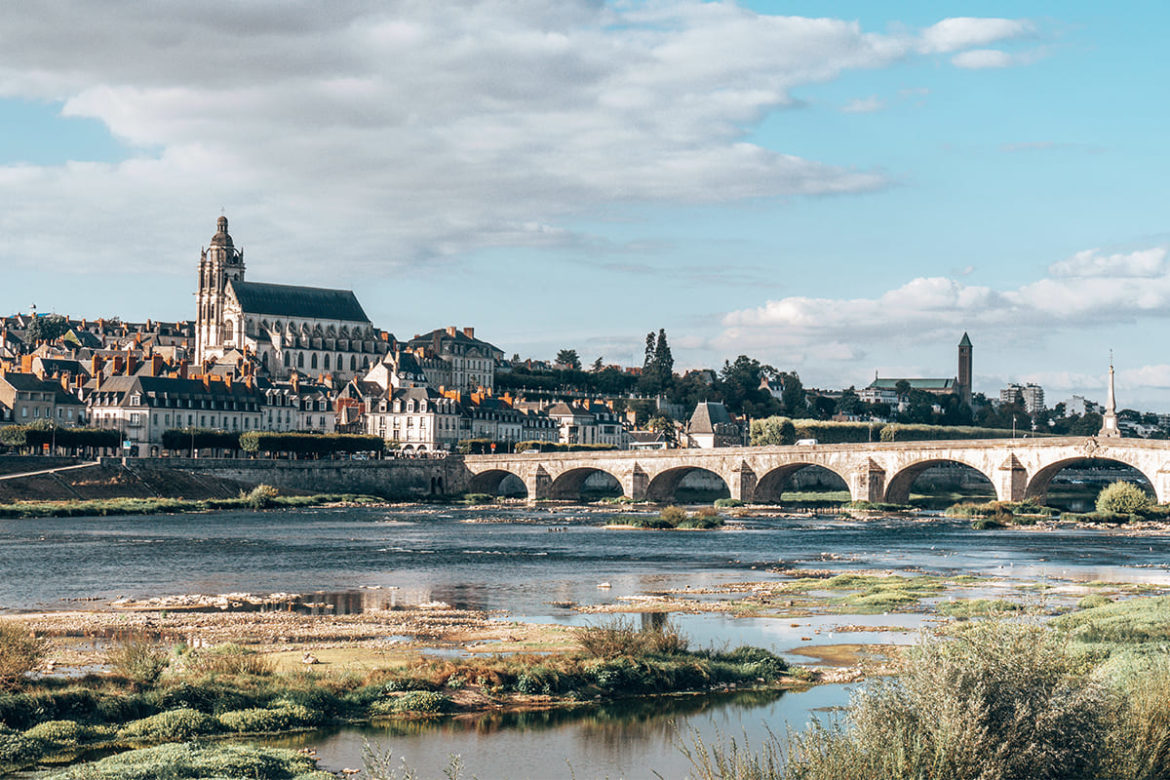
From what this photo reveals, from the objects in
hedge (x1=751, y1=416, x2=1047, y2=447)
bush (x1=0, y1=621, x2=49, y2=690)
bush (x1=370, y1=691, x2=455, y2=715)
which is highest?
hedge (x1=751, y1=416, x2=1047, y2=447)

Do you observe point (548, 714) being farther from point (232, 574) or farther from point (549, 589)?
point (232, 574)

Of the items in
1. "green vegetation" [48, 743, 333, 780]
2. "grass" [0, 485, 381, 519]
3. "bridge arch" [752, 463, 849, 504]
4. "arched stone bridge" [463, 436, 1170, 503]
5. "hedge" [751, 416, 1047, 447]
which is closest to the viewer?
"green vegetation" [48, 743, 333, 780]

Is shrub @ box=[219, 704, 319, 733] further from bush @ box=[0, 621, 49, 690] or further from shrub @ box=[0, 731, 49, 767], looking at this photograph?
bush @ box=[0, 621, 49, 690]

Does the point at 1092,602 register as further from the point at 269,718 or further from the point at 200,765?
the point at 200,765

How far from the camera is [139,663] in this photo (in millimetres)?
21469

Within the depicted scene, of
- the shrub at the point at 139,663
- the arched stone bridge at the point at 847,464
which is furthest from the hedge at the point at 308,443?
the shrub at the point at 139,663

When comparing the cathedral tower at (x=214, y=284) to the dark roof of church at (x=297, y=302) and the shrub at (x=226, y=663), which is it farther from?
the shrub at (x=226, y=663)

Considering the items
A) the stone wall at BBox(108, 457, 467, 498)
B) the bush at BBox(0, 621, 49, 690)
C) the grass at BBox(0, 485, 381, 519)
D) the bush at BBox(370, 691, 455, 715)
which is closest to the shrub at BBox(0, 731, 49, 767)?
the bush at BBox(0, 621, 49, 690)

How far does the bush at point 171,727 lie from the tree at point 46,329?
17528 centimetres

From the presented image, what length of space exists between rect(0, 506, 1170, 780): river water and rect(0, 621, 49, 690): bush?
4783mm

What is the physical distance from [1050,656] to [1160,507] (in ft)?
218

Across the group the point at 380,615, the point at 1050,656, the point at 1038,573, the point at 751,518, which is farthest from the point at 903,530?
the point at 1050,656

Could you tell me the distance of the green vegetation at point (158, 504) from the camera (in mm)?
78188

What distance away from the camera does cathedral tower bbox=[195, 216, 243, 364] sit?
18112 cm
